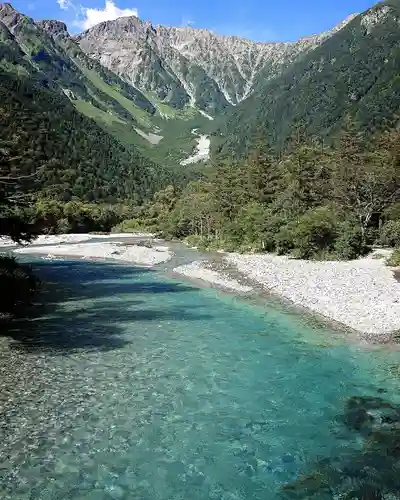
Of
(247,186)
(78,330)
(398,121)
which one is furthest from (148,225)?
(78,330)

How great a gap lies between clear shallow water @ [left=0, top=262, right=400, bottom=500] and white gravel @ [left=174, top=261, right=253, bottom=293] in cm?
841

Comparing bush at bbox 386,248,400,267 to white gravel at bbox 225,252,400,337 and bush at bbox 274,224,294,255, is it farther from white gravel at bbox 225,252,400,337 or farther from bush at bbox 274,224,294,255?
bush at bbox 274,224,294,255

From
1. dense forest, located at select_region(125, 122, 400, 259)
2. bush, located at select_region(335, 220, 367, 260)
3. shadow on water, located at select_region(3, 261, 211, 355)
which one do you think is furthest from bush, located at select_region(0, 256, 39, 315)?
bush, located at select_region(335, 220, 367, 260)

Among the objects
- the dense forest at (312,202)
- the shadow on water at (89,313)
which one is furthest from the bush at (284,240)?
the shadow on water at (89,313)

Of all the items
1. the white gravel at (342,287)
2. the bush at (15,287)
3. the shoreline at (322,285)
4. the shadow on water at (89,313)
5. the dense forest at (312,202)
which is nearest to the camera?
the shadow on water at (89,313)

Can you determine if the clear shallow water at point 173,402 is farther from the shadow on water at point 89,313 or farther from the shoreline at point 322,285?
the shoreline at point 322,285

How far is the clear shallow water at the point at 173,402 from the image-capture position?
31.7 ft

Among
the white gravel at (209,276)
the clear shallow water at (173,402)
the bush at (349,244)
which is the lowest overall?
the clear shallow water at (173,402)

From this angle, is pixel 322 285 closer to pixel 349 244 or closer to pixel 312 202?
pixel 349 244

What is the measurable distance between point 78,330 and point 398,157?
4682cm

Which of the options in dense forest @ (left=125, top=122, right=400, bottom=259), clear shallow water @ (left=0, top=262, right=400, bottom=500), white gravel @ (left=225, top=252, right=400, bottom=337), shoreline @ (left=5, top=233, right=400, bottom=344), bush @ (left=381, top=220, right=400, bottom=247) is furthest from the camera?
bush @ (left=381, top=220, right=400, bottom=247)

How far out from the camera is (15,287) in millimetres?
25484

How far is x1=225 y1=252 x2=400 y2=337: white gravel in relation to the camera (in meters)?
21.2

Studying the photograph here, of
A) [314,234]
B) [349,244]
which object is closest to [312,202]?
[314,234]
